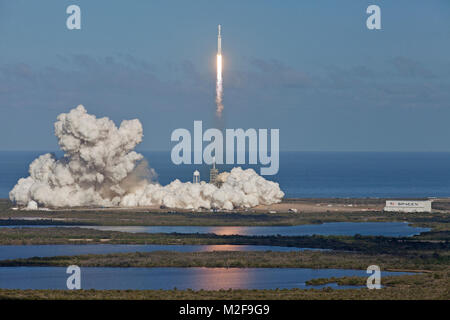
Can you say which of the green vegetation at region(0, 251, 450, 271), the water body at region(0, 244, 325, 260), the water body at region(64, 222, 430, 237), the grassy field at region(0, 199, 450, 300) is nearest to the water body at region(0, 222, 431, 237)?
the water body at region(64, 222, 430, 237)

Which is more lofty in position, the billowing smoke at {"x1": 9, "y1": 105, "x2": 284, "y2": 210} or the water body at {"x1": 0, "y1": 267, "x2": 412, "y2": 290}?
the billowing smoke at {"x1": 9, "y1": 105, "x2": 284, "y2": 210}

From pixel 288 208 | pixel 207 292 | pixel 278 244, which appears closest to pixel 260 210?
pixel 288 208

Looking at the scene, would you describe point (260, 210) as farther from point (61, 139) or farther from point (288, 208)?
point (61, 139)

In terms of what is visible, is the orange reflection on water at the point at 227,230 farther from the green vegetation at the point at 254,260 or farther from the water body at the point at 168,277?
the water body at the point at 168,277

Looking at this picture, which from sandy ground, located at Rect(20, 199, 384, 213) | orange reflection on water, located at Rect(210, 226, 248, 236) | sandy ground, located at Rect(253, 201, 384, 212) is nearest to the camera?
orange reflection on water, located at Rect(210, 226, 248, 236)

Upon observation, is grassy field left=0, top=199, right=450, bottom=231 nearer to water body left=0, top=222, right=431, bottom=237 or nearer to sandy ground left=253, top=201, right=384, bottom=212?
water body left=0, top=222, right=431, bottom=237

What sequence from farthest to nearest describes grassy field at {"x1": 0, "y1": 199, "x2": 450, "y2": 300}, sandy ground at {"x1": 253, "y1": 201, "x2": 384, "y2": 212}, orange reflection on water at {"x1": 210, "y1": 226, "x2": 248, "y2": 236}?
sandy ground at {"x1": 253, "y1": 201, "x2": 384, "y2": 212}, orange reflection on water at {"x1": 210, "y1": 226, "x2": 248, "y2": 236}, grassy field at {"x1": 0, "y1": 199, "x2": 450, "y2": 300}
